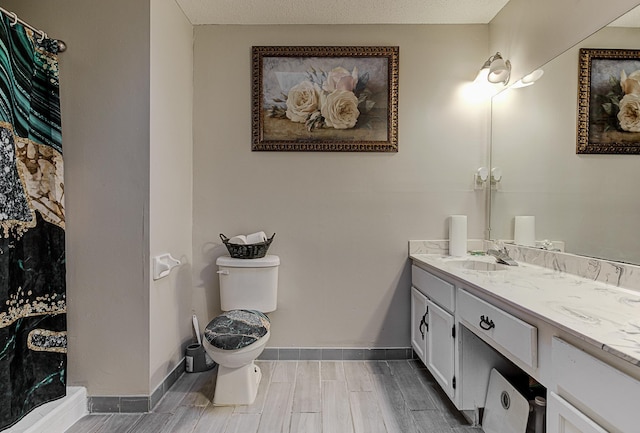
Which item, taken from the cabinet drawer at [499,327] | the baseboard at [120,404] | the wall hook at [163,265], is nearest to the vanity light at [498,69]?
the cabinet drawer at [499,327]

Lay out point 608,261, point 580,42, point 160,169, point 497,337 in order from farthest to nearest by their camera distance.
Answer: point 160,169 → point 580,42 → point 608,261 → point 497,337

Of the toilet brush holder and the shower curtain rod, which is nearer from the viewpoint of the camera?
the shower curtain rod

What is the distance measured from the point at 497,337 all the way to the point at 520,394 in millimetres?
329

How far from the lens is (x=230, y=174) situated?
8.71ft

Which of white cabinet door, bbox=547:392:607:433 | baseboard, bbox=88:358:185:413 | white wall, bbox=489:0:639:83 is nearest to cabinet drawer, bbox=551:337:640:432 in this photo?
white cabinet door, bbox=547:392:607:433

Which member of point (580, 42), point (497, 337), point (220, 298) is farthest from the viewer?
point (220, 298)

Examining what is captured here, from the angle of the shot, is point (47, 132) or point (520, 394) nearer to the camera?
point (520, 394)

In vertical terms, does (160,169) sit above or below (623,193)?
above

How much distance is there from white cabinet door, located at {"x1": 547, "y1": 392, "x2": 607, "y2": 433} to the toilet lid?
139cm

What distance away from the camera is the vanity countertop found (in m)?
0.98

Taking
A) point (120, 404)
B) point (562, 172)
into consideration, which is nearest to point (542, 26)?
point (562, 172)

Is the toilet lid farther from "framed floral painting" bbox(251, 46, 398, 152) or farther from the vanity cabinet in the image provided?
"framed floral painting" bbox(251, 46, 398, 152)

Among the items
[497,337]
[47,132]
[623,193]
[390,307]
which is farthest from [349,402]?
[47,132]

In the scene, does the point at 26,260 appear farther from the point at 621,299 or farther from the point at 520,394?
the point at 621,299
